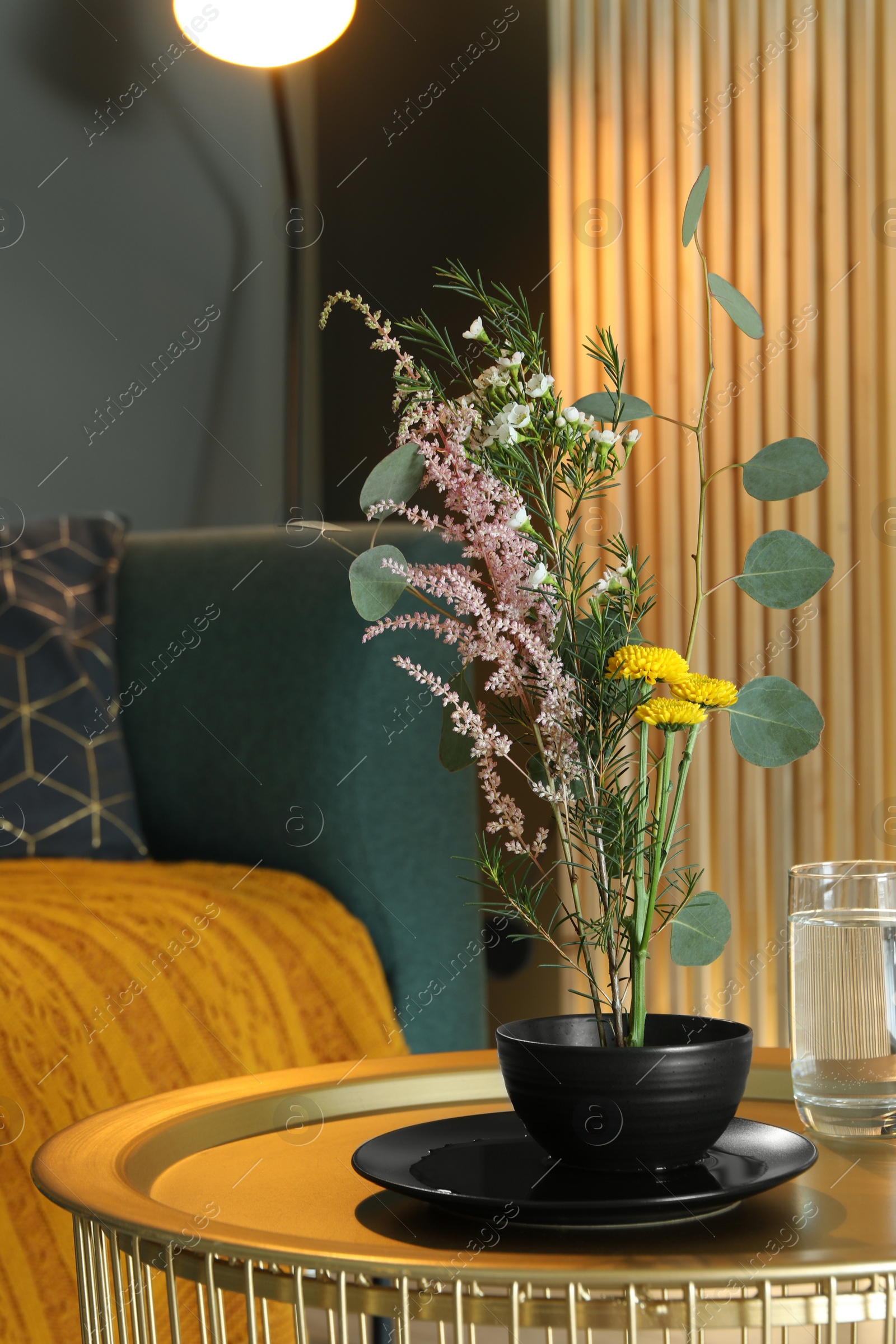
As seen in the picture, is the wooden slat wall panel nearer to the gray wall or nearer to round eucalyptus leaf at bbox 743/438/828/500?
the gray wall

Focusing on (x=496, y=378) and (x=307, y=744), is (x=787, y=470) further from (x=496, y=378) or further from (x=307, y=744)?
(x=307, y=744)

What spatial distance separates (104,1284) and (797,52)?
242 centimetres

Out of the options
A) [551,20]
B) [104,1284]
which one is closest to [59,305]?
[551,20]

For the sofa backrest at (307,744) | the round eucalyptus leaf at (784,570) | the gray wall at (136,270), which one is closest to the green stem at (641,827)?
the round eucalyptus leaf at (784,570)

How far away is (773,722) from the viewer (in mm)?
793

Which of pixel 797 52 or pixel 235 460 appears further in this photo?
pixel 235 460

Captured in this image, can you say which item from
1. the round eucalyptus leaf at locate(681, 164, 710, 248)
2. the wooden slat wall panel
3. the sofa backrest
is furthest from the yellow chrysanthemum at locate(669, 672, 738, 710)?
the wooden slat wall panel

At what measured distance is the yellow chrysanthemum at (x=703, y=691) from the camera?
0.73 metres

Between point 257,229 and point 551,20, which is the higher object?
point 551,20

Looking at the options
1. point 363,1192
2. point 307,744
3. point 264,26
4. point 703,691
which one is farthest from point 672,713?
point 264,26

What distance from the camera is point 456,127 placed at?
2.85m

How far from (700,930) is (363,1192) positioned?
0.85 ft

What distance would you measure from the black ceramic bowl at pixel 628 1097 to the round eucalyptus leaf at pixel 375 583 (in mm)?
271

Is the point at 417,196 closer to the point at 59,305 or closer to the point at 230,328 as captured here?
the point at 230,328
